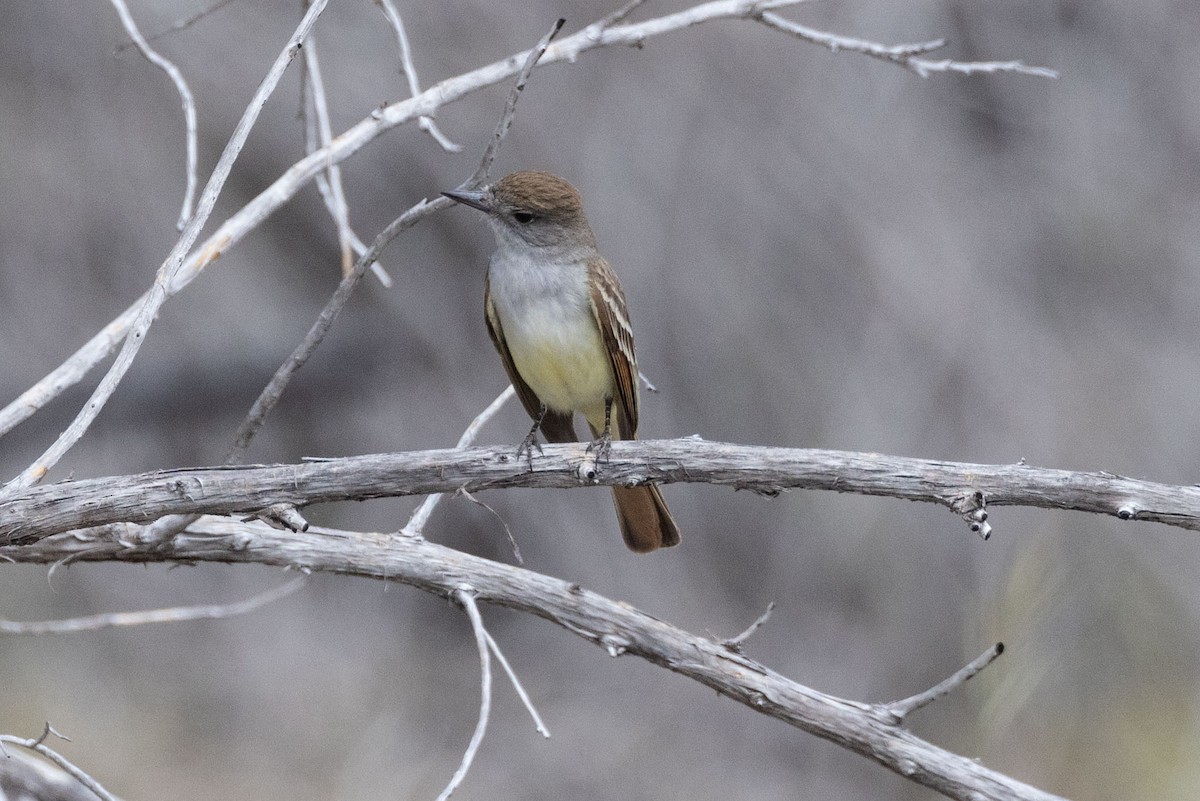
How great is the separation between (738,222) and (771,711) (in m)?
3.74

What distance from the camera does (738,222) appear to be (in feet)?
20.5

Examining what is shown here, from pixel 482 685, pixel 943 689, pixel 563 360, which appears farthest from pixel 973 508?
pixel 563 360

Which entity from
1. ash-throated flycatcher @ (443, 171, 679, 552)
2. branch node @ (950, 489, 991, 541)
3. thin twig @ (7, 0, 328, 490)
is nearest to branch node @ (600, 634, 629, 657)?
branch node @ (950, 489, 991, 541)

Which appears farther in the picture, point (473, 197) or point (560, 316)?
point (560, 316)

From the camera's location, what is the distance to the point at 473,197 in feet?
12.4

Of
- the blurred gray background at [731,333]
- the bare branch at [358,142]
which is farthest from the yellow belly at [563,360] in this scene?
the blurred gray background at [731,333]

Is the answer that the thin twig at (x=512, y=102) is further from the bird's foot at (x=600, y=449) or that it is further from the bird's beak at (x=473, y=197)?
the bird's foot at (x=600, y=449)

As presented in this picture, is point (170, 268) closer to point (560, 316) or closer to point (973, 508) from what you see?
point (560, 316)

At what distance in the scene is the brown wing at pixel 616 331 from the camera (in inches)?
164

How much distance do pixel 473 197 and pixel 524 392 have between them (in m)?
0.83

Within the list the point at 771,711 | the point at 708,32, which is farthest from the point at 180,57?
the point at 771,711

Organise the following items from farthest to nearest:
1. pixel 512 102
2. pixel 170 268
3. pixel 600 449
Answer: pixel 600 449 < pixel 512 102 < pixel 170 268

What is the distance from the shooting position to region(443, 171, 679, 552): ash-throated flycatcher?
→ 4.09 metres

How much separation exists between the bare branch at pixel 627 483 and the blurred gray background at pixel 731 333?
2.67 meters
